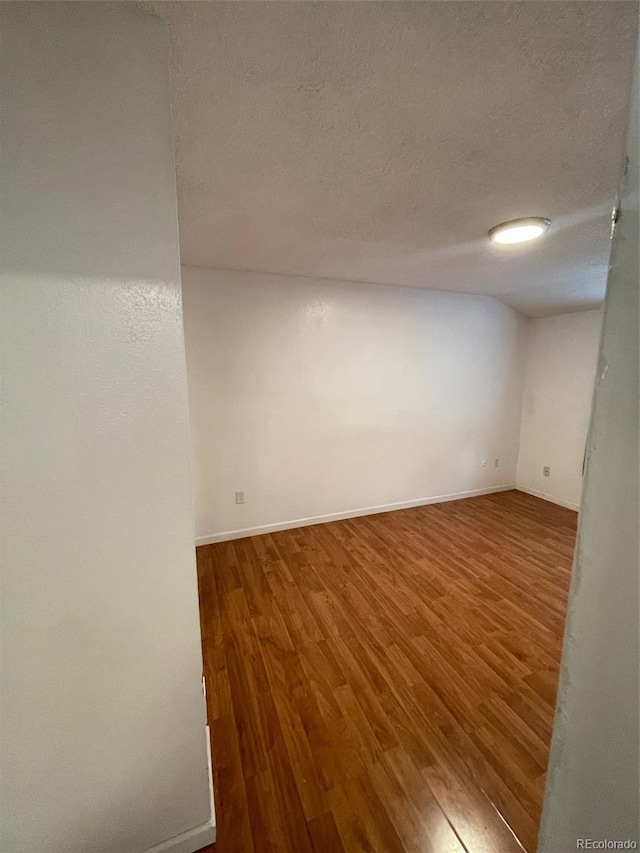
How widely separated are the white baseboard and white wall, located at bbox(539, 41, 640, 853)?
263cm

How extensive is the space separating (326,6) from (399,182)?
0.71 m

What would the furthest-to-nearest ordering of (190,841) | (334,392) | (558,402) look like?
(558,402)
(334,392)
(190,841)

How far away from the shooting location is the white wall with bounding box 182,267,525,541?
2576 mm

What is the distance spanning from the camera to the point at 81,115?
660mm

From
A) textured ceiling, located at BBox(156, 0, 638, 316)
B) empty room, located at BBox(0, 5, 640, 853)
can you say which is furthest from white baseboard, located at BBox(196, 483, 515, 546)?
textured ceiling, located at BBox(156, 0, 638, 316)

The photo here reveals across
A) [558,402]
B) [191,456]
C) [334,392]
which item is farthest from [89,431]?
[558,402]

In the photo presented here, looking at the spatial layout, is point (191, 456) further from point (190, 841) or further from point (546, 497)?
point (546, 497)

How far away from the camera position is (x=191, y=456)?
126 centimetres

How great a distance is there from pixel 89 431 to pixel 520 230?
215 cm

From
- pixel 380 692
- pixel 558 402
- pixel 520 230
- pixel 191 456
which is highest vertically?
pixel 520 230

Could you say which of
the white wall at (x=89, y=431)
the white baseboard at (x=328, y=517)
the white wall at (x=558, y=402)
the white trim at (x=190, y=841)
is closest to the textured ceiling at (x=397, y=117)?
the white wall at (x=89, y=431)

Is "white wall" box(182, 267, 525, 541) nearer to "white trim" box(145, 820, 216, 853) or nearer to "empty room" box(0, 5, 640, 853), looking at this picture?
"empty room" box(0, 5, 640, 853)

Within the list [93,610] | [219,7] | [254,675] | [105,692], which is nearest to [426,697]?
[254,675]

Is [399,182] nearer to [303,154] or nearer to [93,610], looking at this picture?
[303,154]
